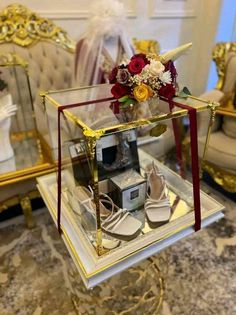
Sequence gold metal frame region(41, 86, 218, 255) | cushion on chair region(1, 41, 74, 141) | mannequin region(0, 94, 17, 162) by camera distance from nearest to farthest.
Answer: gold metal frame region(41, 86, 218, 255), mannequin region(0, 94, 17, 162), cushion on chair region(1, 41, 74, 141)

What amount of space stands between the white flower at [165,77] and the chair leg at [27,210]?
1.12 meters

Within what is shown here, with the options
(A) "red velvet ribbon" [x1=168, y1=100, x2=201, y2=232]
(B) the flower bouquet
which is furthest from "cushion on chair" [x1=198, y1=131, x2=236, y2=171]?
(B) the flower bouquet

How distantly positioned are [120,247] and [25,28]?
1652 mm

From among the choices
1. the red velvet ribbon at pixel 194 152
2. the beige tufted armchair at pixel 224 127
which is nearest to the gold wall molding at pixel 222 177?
the beige tufted armchair at pixel 224 127

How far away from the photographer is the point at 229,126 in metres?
1.86

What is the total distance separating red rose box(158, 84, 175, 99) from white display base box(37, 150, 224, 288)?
1.64 feet

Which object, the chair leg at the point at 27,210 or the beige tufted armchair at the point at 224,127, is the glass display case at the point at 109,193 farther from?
the beige tufted armchair at the point at 224,127

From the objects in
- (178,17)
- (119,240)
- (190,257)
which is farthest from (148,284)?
(178,17)

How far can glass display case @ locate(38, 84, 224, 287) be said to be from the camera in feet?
2.80

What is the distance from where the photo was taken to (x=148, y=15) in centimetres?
237

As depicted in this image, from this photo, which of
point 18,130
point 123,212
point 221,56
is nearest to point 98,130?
point 123,212

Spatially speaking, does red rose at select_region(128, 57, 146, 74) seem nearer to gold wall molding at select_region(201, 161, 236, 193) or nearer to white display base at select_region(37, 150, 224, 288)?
white display base at select_region(37, 150, 224, 288)

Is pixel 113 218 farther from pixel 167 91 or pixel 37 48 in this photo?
pixel 37 48

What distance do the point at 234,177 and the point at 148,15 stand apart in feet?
5.62
